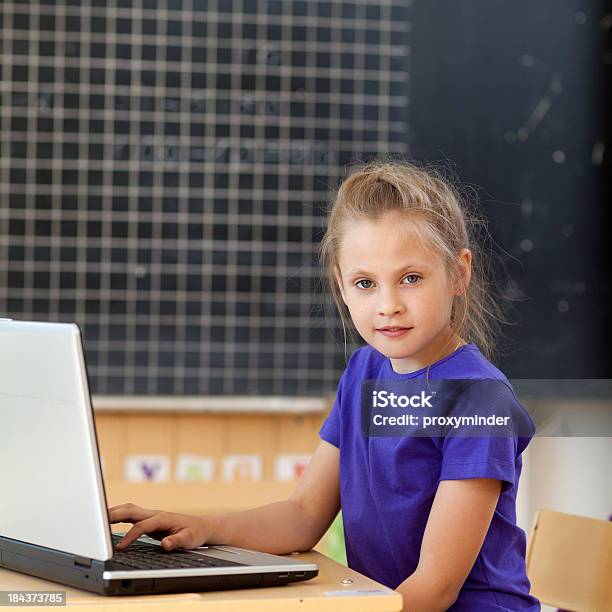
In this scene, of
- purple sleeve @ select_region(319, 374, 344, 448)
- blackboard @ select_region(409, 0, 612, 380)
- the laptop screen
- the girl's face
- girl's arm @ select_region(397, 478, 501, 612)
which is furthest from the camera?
blackboard @ select_region(409, 0, 612, 380)

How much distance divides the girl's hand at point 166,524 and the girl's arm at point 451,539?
0.73ft

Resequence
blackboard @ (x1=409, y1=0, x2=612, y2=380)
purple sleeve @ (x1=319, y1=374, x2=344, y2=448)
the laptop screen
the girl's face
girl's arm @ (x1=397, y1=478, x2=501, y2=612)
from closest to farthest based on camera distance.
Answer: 1. the laptop screen
2. girl's arm @ (x1=397, y1=478, x2=501, y2=612)
3. the girl's face
4. purple sleeve @ (x1=319, y1=374, x2=344, y2=448)
5. blackboard @ (x1=409, y1=0, x2=612, y2=380)

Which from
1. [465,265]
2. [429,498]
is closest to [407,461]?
[429,498]

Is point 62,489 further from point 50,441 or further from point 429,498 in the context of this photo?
point 429,498

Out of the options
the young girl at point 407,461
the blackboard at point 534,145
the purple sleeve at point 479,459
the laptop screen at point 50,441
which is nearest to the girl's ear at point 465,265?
the young girl at point 407,461

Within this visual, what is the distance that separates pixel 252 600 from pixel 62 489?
0.60 feet

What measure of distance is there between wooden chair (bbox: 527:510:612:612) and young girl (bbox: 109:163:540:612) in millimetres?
200

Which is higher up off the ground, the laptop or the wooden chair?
the laptop

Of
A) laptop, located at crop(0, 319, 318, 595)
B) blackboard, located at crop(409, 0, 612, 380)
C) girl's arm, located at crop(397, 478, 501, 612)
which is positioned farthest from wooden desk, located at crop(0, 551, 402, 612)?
blackboard, located at crop(409, 0, 612, 380)

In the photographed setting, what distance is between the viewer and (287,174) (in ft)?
8.80

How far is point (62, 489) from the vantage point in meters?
0.85

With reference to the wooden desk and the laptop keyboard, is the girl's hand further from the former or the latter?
the wooden desk

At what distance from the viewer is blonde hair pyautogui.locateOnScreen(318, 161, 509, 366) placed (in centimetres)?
121

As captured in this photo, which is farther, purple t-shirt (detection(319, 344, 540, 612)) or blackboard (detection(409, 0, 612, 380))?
blackboard (detection(409, 0, 612, 380))
